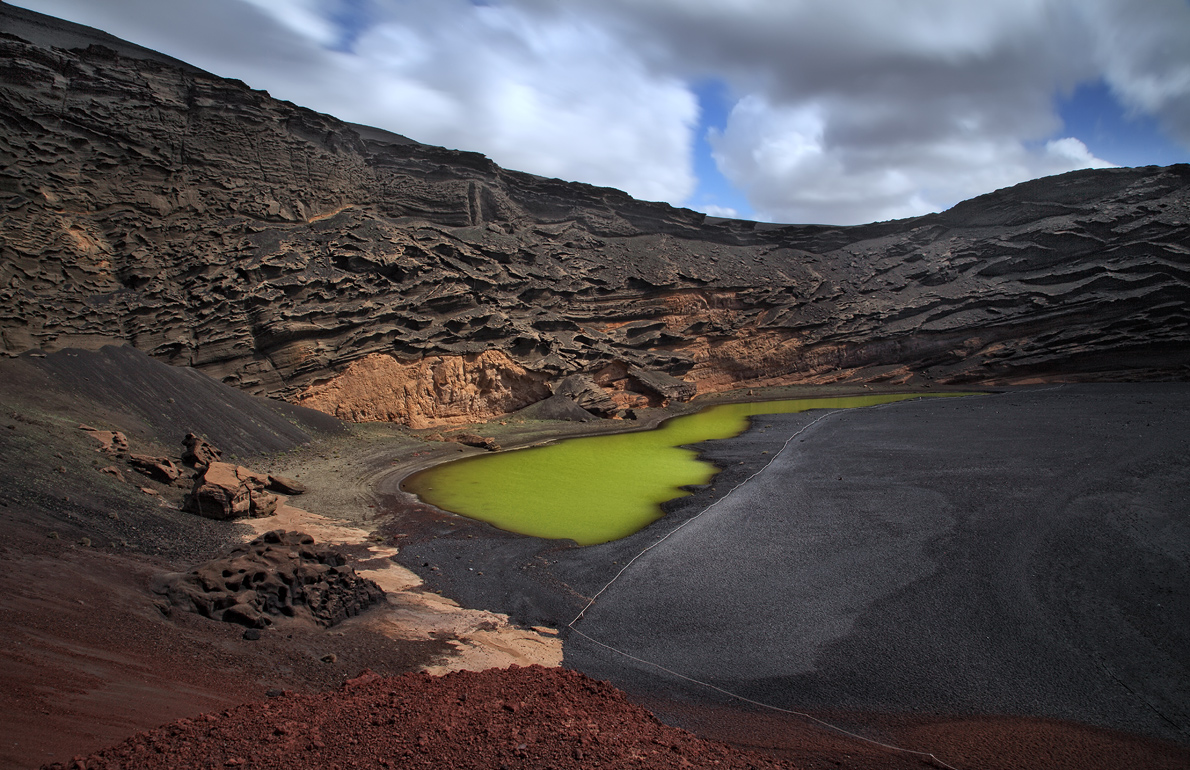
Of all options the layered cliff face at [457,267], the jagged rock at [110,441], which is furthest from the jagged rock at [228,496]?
the layered cliff face at [457,267]

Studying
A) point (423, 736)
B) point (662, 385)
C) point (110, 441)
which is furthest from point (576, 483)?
point (662, 385)

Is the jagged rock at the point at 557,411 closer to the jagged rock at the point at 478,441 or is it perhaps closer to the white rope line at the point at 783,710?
the jagged rock at the point at 478,441

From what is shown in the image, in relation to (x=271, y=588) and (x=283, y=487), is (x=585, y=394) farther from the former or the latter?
(x=271, y=588)

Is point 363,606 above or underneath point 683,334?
underneath

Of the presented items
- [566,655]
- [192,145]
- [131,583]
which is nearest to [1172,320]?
[566,655]

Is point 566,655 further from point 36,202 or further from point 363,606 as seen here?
point 36,202
